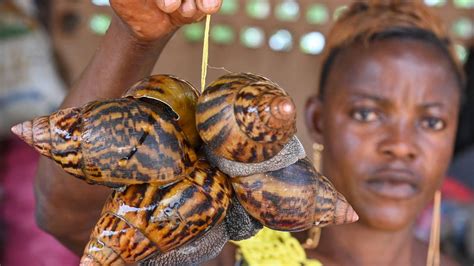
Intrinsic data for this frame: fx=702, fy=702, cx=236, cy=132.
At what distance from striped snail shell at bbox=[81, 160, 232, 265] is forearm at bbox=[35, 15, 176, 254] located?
0.30 metres

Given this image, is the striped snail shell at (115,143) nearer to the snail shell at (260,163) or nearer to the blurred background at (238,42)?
the snail shell at (260,163)

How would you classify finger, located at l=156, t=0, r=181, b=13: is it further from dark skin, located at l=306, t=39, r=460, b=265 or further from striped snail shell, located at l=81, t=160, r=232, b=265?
dark skin, located at l=306, t=39, r=460, b=265

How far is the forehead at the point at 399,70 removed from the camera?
1.60 meters

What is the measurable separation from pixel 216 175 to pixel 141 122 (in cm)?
11

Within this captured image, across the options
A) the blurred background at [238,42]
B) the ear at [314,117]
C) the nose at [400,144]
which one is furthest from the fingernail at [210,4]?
the blurred background at [238,42]

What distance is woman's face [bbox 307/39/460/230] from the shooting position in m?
1.60

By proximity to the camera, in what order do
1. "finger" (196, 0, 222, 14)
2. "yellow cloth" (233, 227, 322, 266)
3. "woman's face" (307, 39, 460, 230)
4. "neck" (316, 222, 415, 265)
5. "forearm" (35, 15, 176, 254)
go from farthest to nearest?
"neck" (316, 222, 415, 265), "woman's face" (307, 39, 460, 230), "yellow cloth" (233, 227, 322, 266), "forearm" (35, 15, 176, 254), "finger" (196, 0, 222, 14)

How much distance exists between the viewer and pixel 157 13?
2.98 ft

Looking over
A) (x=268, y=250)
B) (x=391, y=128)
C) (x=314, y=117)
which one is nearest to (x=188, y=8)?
(x=268, y=250)

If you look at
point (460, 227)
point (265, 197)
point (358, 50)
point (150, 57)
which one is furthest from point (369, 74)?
point (460, 227)

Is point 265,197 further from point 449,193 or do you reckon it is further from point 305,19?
point 449,193

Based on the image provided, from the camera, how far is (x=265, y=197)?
0.79m

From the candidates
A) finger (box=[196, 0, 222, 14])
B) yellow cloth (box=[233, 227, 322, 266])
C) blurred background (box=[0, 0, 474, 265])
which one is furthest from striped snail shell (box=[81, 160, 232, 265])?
blurred background (box=[0, 0, 474, 265])

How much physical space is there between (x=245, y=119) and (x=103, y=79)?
0.41 m
